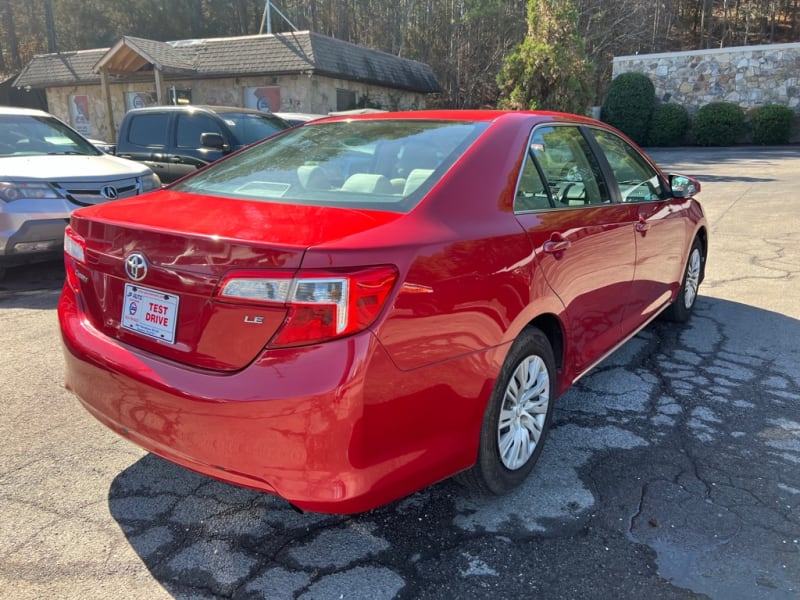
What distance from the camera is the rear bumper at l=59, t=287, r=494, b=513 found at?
6.31 ft

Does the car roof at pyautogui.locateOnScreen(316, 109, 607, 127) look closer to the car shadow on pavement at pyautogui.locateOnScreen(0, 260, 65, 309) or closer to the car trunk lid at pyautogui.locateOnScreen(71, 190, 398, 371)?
the car trunk lid at pyautogui.locateOnScreen(71, 190, 398, 371)

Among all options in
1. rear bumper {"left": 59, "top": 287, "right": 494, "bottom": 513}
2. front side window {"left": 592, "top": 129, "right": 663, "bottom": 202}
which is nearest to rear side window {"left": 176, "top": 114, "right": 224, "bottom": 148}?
front side window {"left": 592, "top": 129, "right": 663, "bottom": 202}

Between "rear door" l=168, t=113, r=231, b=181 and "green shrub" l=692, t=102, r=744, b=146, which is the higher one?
"green shrub" l=692, t=102, r=744, b=146

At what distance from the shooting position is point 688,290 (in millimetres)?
5031

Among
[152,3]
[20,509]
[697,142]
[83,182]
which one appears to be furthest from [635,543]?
[152,3]

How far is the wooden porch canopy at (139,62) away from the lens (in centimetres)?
1636

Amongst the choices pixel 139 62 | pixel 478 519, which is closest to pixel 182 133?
pixel 478 519

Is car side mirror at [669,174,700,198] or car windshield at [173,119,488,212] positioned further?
car side mirror at [669,174,700,198]

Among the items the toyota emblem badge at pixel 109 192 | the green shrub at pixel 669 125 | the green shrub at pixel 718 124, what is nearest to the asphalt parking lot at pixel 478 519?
the toyota emblem badge at pixel 109 192

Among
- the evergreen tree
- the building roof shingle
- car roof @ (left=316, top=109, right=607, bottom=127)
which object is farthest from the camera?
the evergreen tree

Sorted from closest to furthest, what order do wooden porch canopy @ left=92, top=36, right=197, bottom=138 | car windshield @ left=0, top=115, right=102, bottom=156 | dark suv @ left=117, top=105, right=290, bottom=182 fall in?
car windshield @ left=0, top=115, right=102, bottom=156
dark suv @ left=117, top=105, right=290, bottom=182
wooden porch canopy @ left=92, top=36, right=197, bottom=138

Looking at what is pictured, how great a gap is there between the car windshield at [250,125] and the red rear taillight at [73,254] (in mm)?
6336

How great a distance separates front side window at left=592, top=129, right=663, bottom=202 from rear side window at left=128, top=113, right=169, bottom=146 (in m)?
7.32

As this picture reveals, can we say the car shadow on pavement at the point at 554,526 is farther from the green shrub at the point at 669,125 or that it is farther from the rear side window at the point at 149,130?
the green shrub at the point at 669,125
